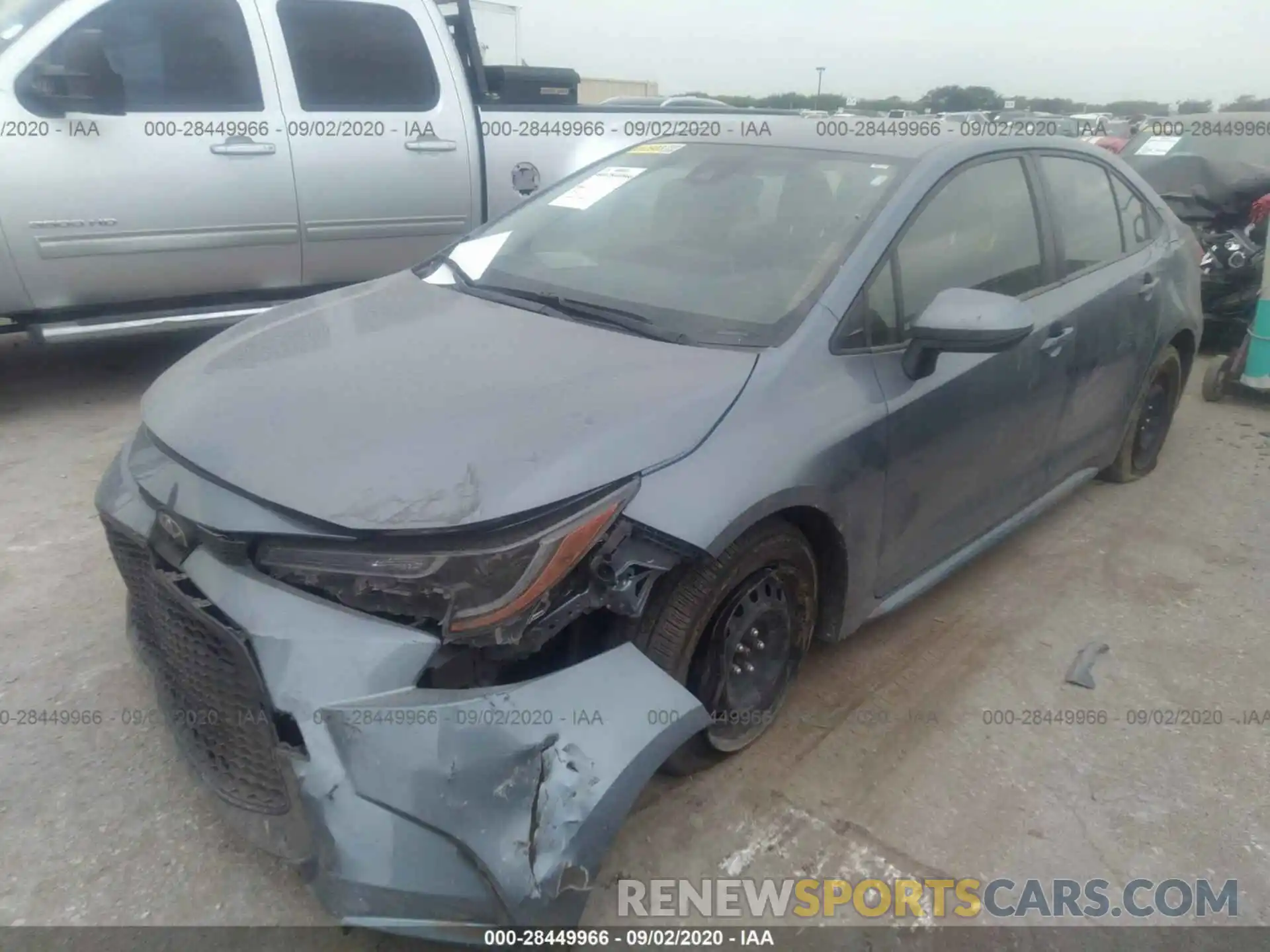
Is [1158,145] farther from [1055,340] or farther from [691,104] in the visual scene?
[1055,340]

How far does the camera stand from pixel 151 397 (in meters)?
2.46

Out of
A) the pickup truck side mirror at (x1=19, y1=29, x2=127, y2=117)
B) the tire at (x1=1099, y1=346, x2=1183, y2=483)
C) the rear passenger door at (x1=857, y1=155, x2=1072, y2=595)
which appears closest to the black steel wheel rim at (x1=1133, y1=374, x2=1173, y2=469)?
the tire at (x1=1099, y1=346, x2=1183, y2=483)

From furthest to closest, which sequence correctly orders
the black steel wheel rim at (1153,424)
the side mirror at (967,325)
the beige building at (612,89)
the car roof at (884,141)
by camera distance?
the beige building at (612,89), the black steel wheel rim at (1153,424), the car roof at (884,141), the side mirror at (967,325)

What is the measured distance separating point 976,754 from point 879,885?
0.63 metres

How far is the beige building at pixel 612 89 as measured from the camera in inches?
752

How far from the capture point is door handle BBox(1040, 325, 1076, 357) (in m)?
3.17

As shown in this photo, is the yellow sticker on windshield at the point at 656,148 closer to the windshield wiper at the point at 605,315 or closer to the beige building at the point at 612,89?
the windshield wiper at the point at 605,315

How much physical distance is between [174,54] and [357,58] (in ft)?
3.14

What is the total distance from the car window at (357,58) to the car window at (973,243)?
355 centimetres

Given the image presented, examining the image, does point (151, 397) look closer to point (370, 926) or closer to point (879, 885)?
point (370, 926)

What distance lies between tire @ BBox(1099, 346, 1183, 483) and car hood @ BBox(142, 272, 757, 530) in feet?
8.94

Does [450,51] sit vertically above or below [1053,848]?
above

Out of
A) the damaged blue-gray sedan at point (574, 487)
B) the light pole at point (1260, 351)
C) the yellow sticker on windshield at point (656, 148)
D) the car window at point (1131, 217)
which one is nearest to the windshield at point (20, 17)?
the damaged blue-gray sedan at point (574, 487)

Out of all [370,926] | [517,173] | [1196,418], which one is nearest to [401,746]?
[370,926]
